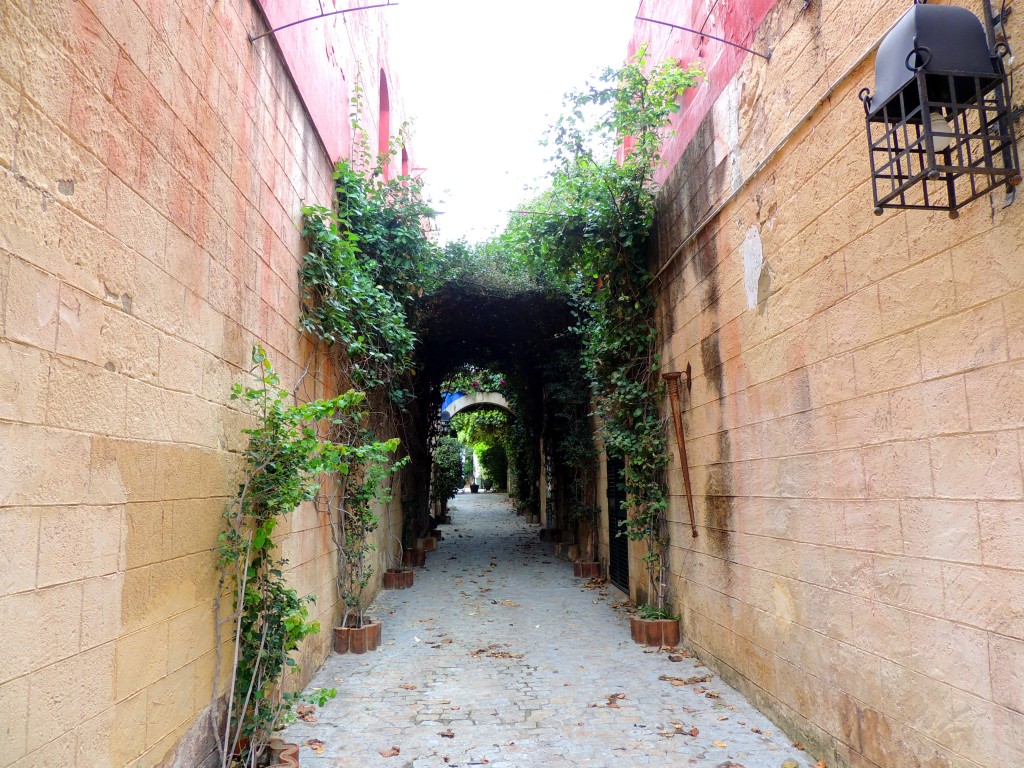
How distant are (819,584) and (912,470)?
1.03 meters

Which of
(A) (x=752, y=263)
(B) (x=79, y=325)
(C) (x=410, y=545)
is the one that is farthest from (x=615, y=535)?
(B) (x=79, y=325)

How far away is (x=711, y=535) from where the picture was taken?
5363mm

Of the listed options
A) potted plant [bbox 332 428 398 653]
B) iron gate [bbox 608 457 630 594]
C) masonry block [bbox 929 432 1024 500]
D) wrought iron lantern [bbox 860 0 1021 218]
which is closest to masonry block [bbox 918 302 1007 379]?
masonry block [bbox 929 432 1024 500]

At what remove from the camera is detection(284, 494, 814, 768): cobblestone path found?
390 centimetres

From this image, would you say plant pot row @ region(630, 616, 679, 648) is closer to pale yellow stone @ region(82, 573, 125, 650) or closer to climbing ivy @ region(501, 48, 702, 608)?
climbing ivy @ region(501, 48, 702, 608)

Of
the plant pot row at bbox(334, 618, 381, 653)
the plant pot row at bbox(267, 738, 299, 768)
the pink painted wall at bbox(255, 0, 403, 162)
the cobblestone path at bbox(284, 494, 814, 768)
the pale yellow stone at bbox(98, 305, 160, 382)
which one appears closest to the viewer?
the pale yellow stone at bbox(98, 305, 160, 382)

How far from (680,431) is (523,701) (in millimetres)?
2443

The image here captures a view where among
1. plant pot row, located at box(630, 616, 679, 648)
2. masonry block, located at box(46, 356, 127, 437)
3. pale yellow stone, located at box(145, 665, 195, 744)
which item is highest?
masonry block, located at box(46, 356, 127, 437)

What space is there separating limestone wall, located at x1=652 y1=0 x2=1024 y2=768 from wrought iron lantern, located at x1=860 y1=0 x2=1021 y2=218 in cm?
12

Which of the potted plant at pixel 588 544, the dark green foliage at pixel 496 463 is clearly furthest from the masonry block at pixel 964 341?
the dark green foliage at pixel 496 463

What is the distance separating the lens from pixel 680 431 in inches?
229

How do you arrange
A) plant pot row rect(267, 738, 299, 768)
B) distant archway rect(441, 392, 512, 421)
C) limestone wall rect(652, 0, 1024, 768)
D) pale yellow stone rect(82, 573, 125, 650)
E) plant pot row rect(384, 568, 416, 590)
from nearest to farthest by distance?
pale yellow stone rect(82, 573, 125, 650)
limestone wall rect(652, 0, 1024, 768)
plant pot row rect(267, 738, 299, 768)
plant pot row rect(384, 568, 416, 590)
distant archway rect(441, 392, 512, 421)

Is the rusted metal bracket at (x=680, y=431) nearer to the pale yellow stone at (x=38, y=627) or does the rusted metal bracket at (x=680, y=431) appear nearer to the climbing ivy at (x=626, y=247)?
the climbing ivy at (x=626, y=247)

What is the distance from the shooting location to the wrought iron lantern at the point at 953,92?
235 cm
